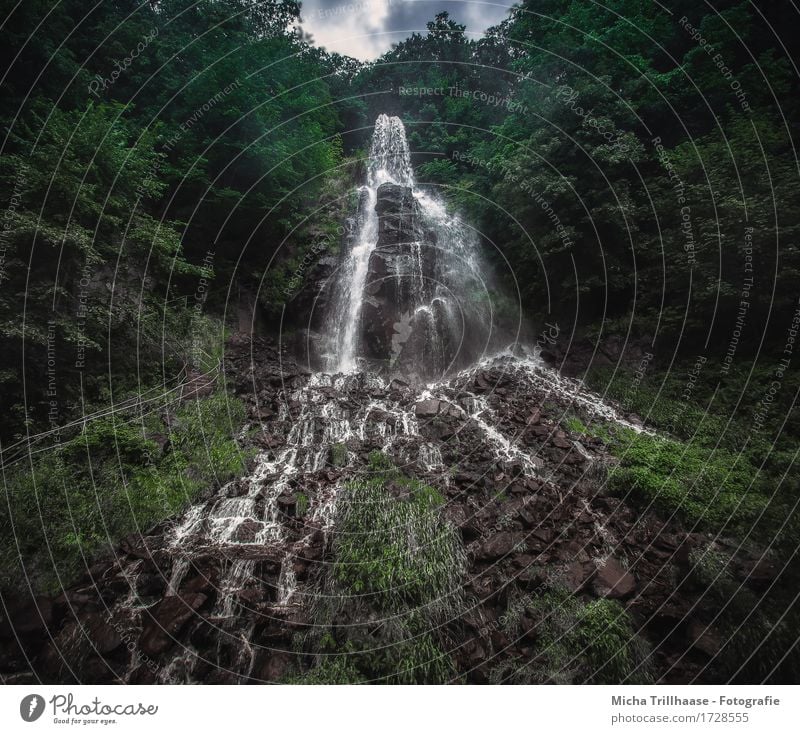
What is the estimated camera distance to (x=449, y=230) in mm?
18109

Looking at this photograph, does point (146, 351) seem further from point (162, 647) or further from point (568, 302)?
point (568, 302)

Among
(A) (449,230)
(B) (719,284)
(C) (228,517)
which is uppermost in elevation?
(A) (449,230)

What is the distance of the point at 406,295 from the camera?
15.3 m

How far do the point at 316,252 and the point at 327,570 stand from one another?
48.0 feet

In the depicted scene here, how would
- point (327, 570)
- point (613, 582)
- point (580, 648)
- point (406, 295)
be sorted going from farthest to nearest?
point (406, 295) → point (327, 570) → point (613, 582) → point (580, 648)

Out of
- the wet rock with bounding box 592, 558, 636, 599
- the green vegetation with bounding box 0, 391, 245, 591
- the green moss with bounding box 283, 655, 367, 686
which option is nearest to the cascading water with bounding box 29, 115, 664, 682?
the green moss with bounding box 283, 655, 367, 686

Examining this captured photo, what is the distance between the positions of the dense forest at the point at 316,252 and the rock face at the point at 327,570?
1.59ft

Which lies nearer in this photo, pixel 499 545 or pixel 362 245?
pixel 499 545

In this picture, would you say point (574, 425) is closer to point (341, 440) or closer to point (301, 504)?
point (341, 440)

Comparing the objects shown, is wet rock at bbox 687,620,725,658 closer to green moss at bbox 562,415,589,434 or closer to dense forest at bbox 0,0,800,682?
dense forest at bbox 0,0,800,682

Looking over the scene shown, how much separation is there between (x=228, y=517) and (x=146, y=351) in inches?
218

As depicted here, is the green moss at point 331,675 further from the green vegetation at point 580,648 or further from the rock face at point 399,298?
the rock face at point 399,298

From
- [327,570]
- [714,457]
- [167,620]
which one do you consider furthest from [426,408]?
[167,620]

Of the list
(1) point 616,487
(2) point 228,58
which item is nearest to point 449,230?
(2) point 228,58
